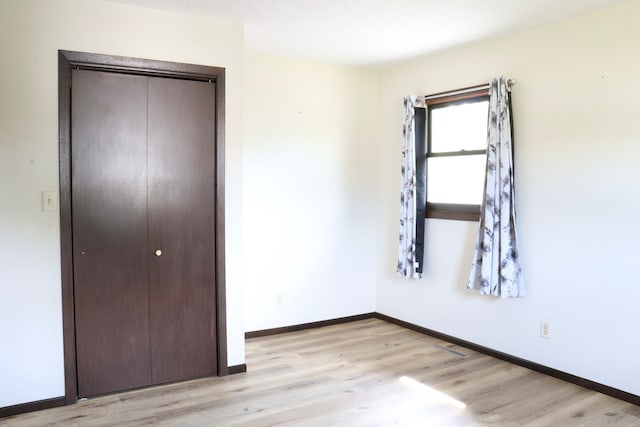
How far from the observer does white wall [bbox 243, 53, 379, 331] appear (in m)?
4.16

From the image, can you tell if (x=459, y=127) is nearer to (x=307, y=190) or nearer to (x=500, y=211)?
(x=500, y=211)

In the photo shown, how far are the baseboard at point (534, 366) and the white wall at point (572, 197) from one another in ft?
0.14

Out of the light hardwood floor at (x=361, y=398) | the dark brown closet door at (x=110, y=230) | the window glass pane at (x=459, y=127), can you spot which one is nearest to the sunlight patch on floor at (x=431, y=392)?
the light hardwood floor at (x=361, y=398)

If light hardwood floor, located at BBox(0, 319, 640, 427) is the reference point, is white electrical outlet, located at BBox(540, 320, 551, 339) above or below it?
above

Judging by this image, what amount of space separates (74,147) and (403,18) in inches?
89.3

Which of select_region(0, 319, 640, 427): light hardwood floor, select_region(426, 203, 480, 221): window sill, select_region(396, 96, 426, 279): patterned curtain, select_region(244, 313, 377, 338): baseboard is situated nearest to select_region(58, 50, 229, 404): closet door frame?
select_region(0, 319, 640, 427): light hardwood floor

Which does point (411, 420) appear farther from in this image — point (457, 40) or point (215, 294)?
point (457, 40)

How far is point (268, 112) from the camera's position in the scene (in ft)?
13.7

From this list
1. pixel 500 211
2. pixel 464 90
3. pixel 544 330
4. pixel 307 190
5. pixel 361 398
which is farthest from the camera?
pixel 307 190

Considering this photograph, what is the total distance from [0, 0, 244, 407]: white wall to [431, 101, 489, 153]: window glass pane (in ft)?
8.45

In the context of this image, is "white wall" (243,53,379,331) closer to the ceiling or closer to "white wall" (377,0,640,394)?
the ceiling

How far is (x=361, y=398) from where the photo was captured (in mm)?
2980

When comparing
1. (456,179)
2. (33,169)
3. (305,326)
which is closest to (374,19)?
(456,179)

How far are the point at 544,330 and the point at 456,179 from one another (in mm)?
1391
